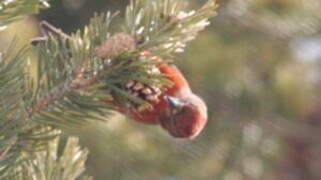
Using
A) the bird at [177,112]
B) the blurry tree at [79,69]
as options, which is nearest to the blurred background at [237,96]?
the bird at [177,112]

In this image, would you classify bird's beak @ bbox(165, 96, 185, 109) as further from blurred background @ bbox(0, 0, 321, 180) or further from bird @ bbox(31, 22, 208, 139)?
blurred background @ bbox(0, 0, 321, 180)

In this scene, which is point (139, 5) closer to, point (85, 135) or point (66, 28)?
point (85, 135)

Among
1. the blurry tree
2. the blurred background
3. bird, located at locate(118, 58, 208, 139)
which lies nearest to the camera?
the blurry tree

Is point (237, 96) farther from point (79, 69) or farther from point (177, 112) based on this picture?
point (79, 69)

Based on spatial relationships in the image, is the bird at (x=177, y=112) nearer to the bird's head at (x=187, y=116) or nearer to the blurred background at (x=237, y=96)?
the bird's head at (x=187, y=116)

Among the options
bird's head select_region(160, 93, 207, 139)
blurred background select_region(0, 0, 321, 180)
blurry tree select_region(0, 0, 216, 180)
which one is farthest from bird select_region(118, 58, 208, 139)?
blurred background select_region(0, 0, 321, 180)

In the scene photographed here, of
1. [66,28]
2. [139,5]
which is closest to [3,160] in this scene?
[139,5]

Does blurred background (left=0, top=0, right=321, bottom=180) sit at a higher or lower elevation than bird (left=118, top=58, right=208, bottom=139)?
lower
